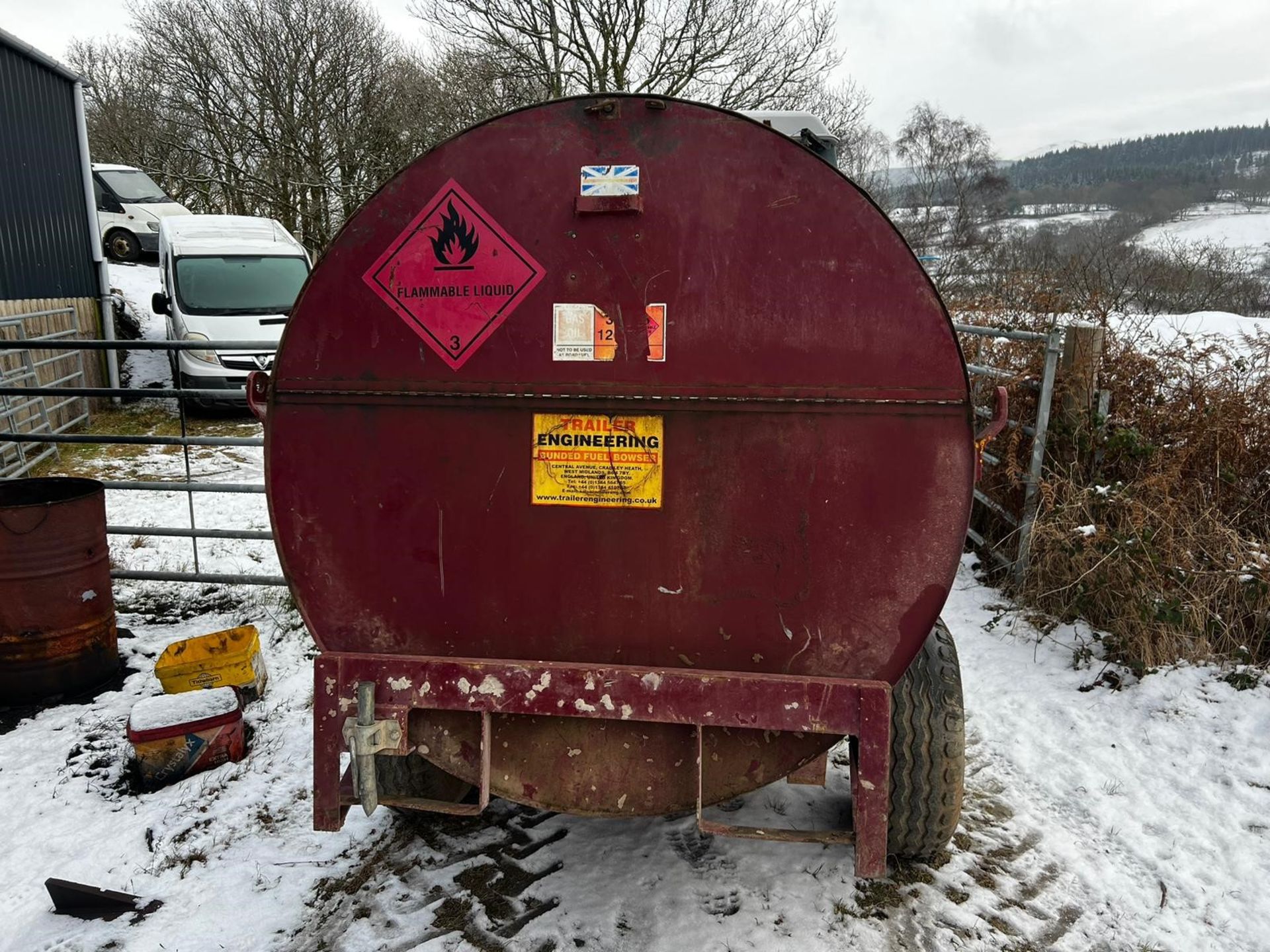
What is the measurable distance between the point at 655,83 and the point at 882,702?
19272 mm

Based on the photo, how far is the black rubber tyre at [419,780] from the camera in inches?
118

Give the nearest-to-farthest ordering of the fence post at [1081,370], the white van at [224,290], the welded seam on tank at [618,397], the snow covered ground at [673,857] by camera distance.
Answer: the welded seam on tank at [618,397] < the snow covered ground at [673,857] < the fence post at [1081,370] < the white van at [224,290]

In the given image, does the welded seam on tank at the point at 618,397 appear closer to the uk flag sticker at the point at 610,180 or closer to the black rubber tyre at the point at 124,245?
the uk flag sticker at the point at 610,180

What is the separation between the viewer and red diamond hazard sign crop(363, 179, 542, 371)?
91.4 inches

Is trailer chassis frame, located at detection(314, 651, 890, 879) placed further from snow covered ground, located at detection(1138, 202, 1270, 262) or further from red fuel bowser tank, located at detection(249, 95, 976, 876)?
snow covered ground, located at detection(1138, 202, 1270, 262)

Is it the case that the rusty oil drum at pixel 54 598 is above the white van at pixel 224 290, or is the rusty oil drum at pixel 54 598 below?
below

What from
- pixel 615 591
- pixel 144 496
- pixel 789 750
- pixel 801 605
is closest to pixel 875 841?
pixel 789 750

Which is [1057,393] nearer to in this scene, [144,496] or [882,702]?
[882,702]

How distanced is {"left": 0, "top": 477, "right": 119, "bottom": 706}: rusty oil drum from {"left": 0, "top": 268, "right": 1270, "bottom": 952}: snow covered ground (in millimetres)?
181

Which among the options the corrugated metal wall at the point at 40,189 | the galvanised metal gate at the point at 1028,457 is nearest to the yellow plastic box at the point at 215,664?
the galvanised metal gate at the point at 1028,457

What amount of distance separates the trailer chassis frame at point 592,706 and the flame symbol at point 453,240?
1178 millimetres

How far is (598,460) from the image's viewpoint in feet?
7.69

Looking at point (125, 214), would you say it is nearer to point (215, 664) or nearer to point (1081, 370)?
point (215, 664)

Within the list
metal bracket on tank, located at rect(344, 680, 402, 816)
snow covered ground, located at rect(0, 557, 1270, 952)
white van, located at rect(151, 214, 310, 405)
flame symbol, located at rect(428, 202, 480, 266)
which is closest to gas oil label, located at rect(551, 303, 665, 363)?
flame symbol, located at rect(428, 202, 480, 266)
